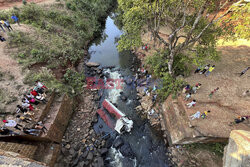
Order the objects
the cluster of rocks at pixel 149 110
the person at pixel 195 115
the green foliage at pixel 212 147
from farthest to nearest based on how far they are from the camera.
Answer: the cluster of rocks at pixel 149 110, the green foliage at pixel 212 147, the person at pixel 195 115

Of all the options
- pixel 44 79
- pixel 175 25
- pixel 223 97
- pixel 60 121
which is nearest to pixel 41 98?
pixel 60 121

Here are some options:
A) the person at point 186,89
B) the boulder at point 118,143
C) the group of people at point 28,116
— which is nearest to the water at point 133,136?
the boulder at point 118,143

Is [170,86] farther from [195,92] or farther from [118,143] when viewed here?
[118,143]

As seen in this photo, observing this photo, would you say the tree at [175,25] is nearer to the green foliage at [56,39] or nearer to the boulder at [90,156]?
the green foliage at [56,39]

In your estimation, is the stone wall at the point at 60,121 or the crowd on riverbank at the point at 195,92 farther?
the stone wall at the point at 60,121

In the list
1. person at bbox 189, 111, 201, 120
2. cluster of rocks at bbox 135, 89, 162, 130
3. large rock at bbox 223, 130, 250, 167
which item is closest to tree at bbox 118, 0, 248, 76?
person at bbox 189, 111, 201, 120

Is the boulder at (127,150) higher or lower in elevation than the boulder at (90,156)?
→ higher

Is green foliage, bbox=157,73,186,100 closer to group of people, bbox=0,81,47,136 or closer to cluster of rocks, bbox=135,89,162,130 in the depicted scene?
cluster of rocks, bbox=135,89,162,130

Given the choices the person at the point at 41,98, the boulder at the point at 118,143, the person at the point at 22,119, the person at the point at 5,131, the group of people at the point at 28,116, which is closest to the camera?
the person at the point at 5,131
